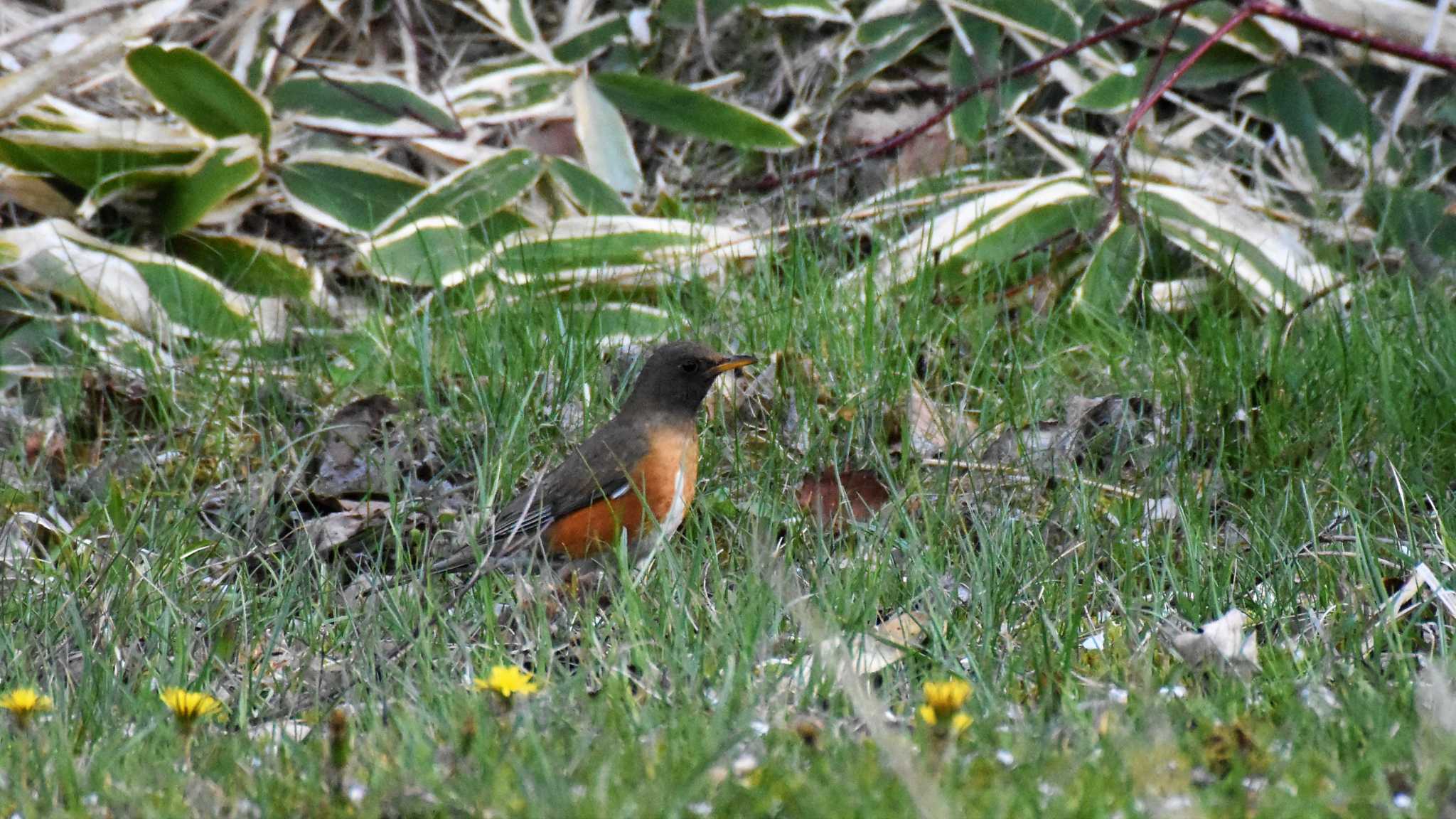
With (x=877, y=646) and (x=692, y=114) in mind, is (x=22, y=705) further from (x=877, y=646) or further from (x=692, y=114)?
(x=692, y=114)

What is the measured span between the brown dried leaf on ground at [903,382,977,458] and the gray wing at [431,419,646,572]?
2.70ft

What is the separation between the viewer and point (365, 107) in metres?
6.44

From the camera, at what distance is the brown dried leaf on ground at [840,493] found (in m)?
4.37

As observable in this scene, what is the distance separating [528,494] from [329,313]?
5.91 feet

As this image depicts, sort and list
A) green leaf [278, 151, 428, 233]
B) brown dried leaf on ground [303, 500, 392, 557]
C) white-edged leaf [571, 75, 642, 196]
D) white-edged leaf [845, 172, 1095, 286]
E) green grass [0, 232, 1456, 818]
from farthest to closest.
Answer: white-edged leaf [571, 75, 642, 196] → green leaf [278, 151, 428, 233] → white-edged leaf [845, 172, 1095, 286] → brown dried leaf on ground [303, 500, 392, 557] → green grass [0, 232, 1456, 818]

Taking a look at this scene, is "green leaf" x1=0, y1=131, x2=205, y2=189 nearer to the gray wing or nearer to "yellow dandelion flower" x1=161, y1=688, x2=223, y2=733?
the gray wing

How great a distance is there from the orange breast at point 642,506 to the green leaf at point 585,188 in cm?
172

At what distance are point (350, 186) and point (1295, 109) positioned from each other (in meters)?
3.57

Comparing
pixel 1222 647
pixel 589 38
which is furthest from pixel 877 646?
pixel 589 38

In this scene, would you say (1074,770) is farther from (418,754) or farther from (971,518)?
(971,518)

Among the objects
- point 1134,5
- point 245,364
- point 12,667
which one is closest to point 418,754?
point 12,667

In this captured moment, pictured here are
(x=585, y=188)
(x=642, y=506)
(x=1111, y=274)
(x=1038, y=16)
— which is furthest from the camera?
(x=1038, y=16)

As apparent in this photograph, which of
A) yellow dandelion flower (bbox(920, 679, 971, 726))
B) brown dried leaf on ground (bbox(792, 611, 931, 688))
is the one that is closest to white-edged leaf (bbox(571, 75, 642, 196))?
brown dried leaf on ground (bbox(792, 611, 931, 688))

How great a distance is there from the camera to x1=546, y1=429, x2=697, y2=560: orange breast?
4.34m
